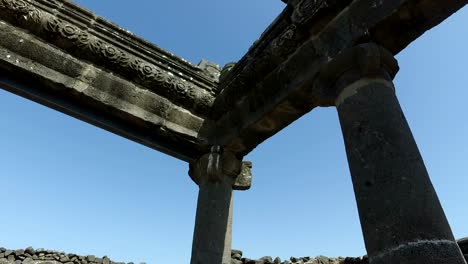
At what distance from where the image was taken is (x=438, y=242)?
1.94 m

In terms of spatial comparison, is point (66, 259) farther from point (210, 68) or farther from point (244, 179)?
point (210, 68)

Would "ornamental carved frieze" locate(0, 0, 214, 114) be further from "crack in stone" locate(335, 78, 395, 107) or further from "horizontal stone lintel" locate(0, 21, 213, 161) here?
"crack in stone" locate(335, 78, 395, 107)

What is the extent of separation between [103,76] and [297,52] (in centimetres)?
222

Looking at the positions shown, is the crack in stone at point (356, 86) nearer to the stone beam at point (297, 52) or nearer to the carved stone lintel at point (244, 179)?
the stone beam at point (297, 52)

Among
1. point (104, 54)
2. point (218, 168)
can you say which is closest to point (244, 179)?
point (218, 168)

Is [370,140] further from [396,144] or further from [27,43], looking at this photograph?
[27,43]

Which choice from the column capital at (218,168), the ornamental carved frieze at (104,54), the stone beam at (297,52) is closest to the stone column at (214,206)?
the column capital at (218,168)

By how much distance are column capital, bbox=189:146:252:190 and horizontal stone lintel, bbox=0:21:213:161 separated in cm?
15

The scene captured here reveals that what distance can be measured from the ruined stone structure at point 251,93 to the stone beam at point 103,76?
0.01 metres

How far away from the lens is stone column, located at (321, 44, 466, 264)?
2.00 metres

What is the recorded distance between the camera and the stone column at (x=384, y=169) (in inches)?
78.6

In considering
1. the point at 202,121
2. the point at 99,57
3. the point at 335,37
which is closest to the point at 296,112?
the point at 335,37

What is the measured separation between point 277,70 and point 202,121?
1322mm

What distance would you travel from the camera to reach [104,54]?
406 centimetres
